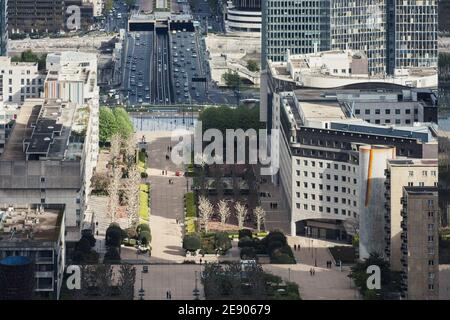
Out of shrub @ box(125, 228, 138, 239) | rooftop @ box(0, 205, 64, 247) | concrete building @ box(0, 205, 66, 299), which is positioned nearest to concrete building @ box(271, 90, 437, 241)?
shrub @ box(125, 228, 138, 239)

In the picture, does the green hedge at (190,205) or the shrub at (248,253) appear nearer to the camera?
the shrub at (248,253)

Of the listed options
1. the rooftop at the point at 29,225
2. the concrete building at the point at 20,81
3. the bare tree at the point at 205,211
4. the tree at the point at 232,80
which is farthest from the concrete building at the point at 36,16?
the rooftop at the point at 29,225

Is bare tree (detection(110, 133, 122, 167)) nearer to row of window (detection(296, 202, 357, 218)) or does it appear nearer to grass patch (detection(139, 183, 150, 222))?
grass patch (detection(139, 183, 150, 222))

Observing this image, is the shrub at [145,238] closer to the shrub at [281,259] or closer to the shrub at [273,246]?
the shrub at [273,246]

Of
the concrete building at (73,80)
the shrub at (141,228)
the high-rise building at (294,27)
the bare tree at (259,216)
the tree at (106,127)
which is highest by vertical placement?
the high-rise building at (294,27)

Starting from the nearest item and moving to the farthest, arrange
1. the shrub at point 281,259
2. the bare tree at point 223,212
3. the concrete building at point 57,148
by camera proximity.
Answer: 1. the shrub at point 281,259
2. the concrete building at point 57,148
3. the bare tree at point 223,212
